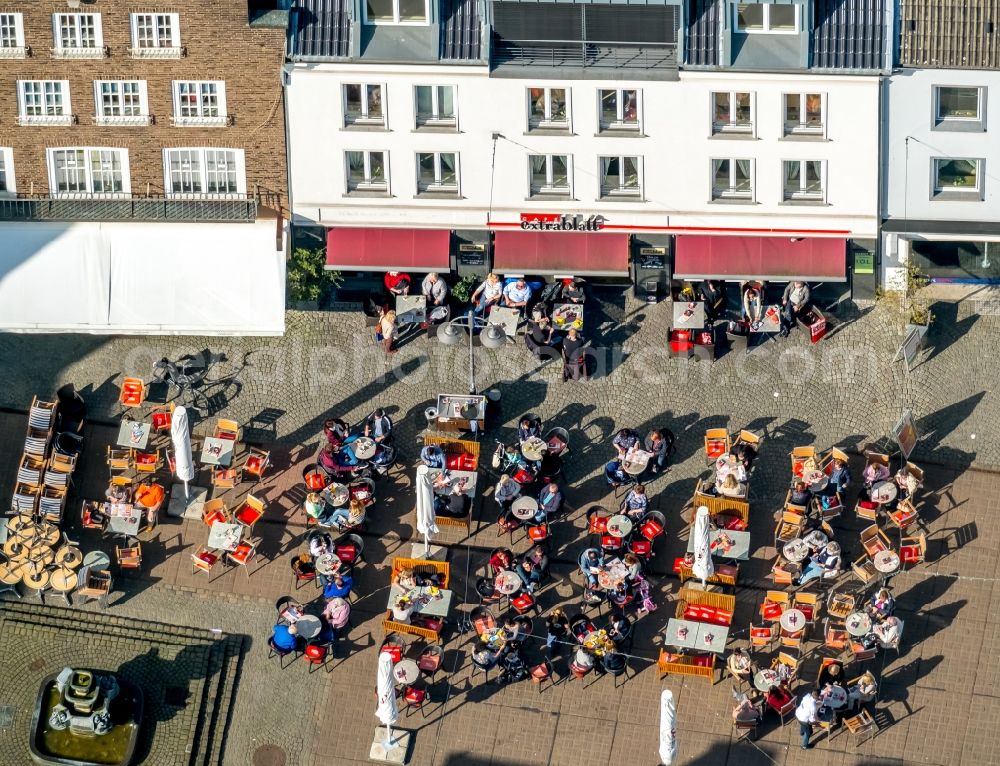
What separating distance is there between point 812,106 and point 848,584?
51.0 feet

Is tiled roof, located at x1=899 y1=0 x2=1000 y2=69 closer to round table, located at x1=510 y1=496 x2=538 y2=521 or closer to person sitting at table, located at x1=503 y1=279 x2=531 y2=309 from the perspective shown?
person sitting at table, located at x1=503 y1=279 x2=531 y2=309

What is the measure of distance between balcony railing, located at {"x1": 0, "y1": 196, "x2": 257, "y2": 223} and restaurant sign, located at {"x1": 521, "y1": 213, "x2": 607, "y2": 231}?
919 centimetres

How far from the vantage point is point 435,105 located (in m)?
56.1

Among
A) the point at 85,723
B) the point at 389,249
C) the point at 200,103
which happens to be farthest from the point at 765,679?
the point at 200,103

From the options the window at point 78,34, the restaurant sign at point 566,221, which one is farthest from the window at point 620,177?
the window at point 78,34

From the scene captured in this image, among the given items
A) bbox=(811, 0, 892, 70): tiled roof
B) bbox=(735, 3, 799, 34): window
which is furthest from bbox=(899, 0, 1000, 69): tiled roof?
bbox=(735, 3, 799, 34): window

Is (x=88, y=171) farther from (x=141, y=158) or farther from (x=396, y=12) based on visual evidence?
(x=396, y=12)

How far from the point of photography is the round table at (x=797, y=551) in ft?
180

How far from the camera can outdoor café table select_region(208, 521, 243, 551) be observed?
183 feet

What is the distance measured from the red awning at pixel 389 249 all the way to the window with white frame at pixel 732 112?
31.6ft

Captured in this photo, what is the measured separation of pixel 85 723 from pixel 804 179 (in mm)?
29028

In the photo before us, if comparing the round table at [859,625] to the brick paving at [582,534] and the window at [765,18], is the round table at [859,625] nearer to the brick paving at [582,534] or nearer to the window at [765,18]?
the brick paving at [582,534]

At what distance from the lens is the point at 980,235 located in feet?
185

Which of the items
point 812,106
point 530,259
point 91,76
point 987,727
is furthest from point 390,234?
point 987,727
